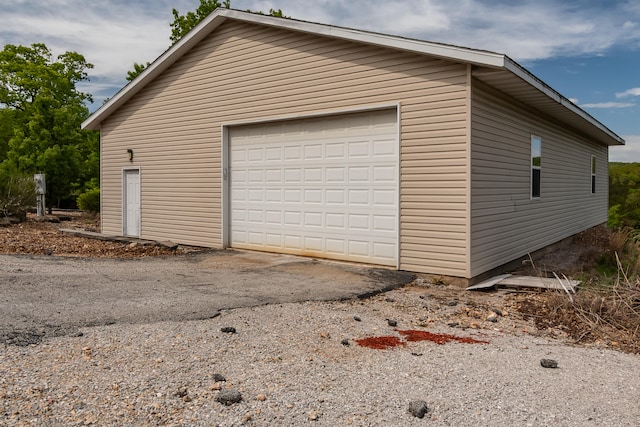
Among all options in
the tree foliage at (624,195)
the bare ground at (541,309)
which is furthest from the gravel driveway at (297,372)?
the tree foliage at (624,195)

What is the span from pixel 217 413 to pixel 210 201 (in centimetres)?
818

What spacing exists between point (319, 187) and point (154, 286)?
3.70 metres

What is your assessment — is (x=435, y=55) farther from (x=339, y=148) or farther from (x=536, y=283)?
(x=536, y=283)

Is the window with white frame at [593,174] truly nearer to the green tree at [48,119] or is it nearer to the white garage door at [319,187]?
the white garage door at [319,187]

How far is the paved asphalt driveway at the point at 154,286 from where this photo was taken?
4.92 m

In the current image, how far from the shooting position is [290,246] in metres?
9.77

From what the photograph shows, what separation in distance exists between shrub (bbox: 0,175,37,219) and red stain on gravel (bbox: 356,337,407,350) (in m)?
14.3

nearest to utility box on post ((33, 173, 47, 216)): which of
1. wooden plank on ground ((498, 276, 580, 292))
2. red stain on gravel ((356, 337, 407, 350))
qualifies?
wooden plank on ground ((498, 276, 580, 292))

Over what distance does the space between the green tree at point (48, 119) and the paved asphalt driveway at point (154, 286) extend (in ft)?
52.9

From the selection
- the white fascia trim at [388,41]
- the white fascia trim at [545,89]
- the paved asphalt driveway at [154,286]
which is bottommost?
the paved asphalt driveway at [154,286]

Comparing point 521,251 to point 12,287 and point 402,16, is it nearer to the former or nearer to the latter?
point 402,16

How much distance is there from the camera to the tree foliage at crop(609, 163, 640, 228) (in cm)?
2206

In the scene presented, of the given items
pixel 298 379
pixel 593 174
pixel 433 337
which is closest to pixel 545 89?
pixel 433 337

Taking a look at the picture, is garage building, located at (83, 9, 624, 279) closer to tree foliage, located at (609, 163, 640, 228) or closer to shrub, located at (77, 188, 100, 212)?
shrub, located at (77, 188, 100, 212)
